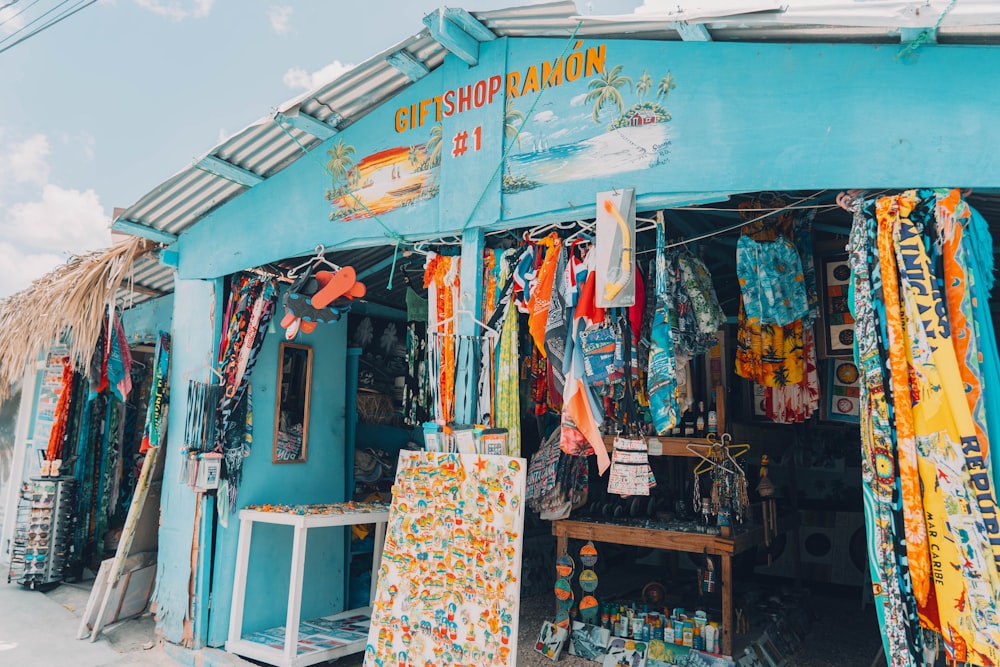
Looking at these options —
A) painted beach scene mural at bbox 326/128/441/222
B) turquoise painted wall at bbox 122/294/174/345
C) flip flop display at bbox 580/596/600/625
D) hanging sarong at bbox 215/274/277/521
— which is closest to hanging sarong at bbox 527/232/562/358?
painted beach scene mural at bbox 326/128/441/222

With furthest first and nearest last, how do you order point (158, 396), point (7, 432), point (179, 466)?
point (7, 432) < point (158, 396) < point (179, 466)

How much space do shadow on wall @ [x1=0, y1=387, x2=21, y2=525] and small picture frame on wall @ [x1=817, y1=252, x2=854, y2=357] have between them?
955 cm

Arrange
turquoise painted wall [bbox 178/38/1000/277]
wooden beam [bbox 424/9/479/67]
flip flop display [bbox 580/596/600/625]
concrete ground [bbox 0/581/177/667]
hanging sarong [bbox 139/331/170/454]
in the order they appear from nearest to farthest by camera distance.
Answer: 1. turquoise painted wall [bbox 178/38/1000/277]
2. wooden beam [bbox 424/9/479/67]
3. flip flop display [bbox 580/596/600/625]
4. concrete ground [bbox 0/581/177/667]
5. hanging sarong [bbox 139/331/170/454]

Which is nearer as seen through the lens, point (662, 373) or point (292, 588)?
point (662, 373)

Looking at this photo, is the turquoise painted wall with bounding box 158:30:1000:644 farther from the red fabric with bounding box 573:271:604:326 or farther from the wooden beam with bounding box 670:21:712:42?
the red fabric with bounding box 573:271:604:326

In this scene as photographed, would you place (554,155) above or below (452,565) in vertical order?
above

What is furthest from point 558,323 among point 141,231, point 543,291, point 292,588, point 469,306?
point 141,231

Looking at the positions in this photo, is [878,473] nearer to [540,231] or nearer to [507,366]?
[507,366]

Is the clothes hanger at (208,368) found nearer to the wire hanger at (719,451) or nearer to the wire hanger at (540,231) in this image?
the wire hanger at (540,231)

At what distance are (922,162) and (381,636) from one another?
12.0 feet

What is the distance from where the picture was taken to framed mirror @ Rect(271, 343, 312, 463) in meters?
5.89

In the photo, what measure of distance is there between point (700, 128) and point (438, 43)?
175cm

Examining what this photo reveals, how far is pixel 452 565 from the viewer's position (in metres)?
3.91

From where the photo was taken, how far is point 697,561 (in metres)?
7.67
